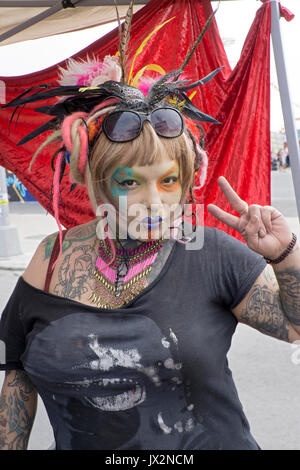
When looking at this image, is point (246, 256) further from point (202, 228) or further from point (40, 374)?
point (40, 374)

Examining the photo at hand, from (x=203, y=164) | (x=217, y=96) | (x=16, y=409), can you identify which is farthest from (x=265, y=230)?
(x=217, y=96)

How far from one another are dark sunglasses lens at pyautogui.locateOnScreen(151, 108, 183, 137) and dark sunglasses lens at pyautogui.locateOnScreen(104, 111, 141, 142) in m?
0.05

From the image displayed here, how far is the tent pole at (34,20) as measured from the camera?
2.34 meters

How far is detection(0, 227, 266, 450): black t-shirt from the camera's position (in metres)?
1.19

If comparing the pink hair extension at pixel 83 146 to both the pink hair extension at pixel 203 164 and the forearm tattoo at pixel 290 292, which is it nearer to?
Answer: the pink hair extension at pixel 203 164

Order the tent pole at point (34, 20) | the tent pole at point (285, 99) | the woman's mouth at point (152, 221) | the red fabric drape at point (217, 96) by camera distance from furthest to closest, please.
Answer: the tent pole at point (34, 20) < the red fabric drape at point (217, 96) < the tent pole at point (285, 99) < the woman's mouth at point (152, 221)

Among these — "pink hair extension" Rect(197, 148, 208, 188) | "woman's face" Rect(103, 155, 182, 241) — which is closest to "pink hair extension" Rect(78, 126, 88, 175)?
"woman's face" Rect(103, 155, 182, 241)

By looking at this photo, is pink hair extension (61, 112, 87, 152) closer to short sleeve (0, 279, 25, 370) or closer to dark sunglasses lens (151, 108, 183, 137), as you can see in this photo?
dark sunglasses lens (151, 108, 183, 137)

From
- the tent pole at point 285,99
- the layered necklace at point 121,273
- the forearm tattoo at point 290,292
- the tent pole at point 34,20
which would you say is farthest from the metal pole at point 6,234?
the forearm tattoo at point 290,292

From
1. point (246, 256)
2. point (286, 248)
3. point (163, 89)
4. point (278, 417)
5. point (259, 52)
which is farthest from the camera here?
point (278, 417)

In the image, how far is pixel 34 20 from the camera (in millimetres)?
2488

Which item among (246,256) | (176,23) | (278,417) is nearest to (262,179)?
(176,23)

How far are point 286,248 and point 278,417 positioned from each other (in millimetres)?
2378

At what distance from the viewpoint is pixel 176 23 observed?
2.31 metres
